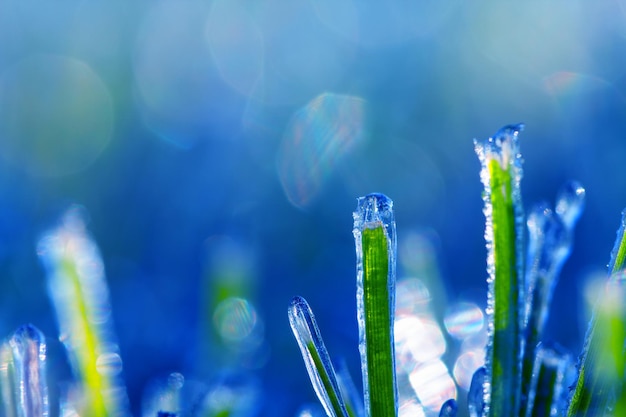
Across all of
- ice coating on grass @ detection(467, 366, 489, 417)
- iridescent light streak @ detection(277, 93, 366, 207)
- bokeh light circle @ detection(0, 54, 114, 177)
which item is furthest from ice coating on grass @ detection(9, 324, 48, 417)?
bokeh light circle @ detection(0, 54, 114, 177)

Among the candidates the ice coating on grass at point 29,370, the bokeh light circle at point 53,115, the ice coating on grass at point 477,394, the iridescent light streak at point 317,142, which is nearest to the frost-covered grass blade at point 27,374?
the ice coating on grass at point 29,370

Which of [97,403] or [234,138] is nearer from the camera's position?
[97,403]

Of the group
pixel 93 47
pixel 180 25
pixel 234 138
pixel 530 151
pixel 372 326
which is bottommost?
pixel 372 326

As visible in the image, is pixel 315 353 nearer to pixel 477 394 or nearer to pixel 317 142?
pixel 477 394

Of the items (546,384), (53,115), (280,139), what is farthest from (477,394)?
(53,115)

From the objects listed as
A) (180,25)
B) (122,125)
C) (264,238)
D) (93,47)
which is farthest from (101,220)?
(180,25)

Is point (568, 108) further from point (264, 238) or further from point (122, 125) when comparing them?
point (122, 125)

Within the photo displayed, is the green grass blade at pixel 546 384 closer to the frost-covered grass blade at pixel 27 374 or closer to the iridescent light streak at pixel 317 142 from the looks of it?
the frost-covered grass blade at pixel 27 374
